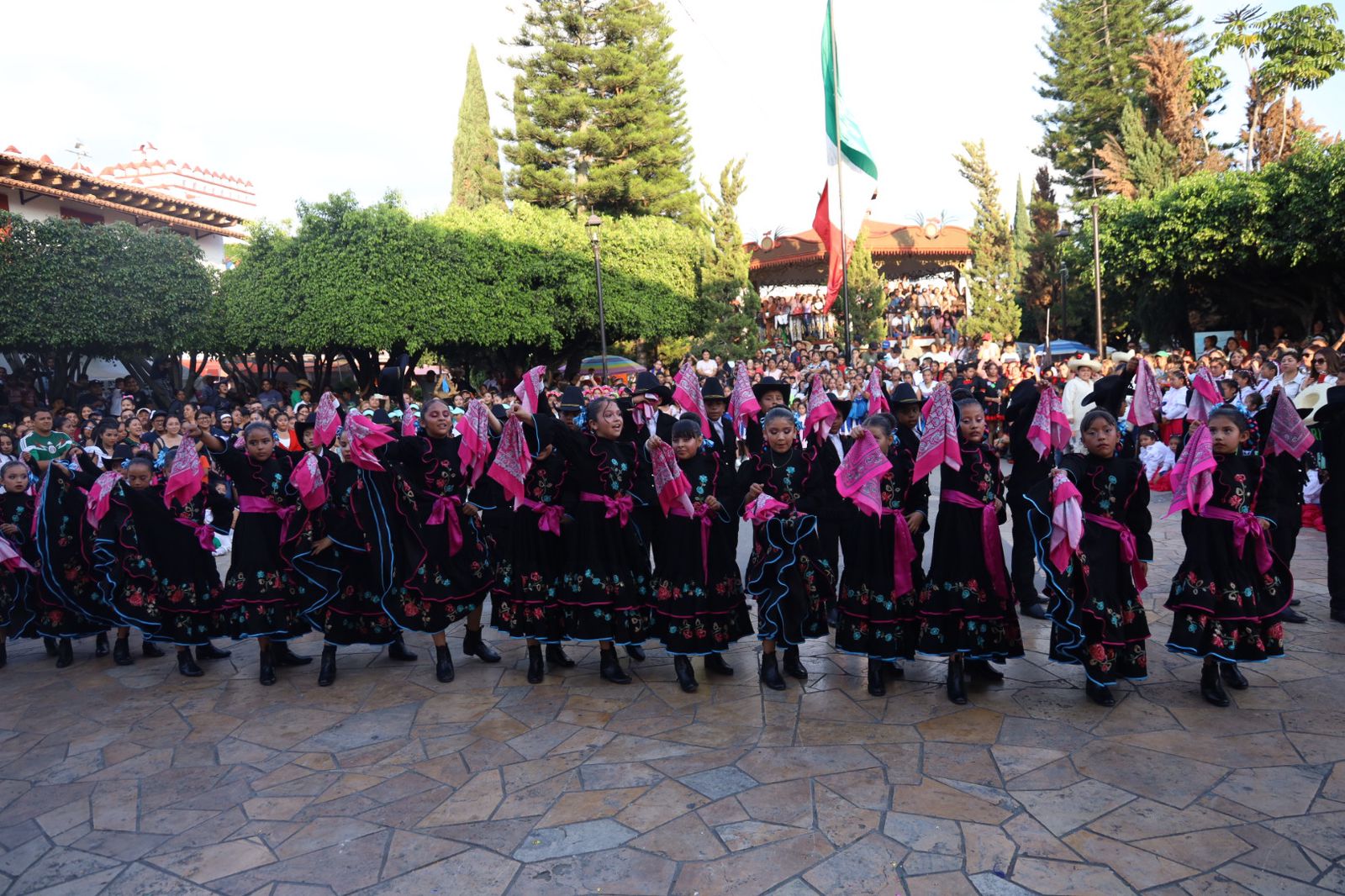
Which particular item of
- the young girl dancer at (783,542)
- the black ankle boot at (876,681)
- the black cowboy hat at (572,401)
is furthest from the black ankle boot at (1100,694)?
the black cowboy hat at (572,401)

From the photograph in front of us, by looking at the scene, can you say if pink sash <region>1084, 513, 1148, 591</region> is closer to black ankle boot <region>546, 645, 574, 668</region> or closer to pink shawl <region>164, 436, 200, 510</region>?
black ankle boot <region>546, 645, 574, 668</region>

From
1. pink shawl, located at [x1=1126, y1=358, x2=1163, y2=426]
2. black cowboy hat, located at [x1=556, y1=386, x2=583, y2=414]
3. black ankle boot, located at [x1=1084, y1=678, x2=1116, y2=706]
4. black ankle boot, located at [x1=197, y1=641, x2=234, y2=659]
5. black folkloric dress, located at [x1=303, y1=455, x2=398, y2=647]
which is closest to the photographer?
black ankle boot, located at [x1=1084, y1=678, x2=1116, y2=706]

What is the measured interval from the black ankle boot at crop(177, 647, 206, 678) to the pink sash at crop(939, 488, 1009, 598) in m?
5.40

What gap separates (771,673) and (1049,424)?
2.55m

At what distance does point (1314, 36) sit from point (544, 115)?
23298 millimetres

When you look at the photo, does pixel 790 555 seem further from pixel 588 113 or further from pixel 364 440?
pixel 588 113

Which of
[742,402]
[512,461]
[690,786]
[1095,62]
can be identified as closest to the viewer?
[690,786]

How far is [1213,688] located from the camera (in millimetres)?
4969

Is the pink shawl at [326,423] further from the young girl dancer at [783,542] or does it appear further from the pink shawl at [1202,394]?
the pink shawl at [1202,394]

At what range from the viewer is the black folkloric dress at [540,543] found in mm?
5789

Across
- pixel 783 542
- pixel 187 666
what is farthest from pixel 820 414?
pixel 187 666

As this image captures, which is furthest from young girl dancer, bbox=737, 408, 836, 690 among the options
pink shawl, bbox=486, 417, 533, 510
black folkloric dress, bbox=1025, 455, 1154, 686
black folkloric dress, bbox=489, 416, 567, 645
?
pink shawl, bbox=486, 417, 533, 510

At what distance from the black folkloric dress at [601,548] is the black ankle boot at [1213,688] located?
330 centimetres

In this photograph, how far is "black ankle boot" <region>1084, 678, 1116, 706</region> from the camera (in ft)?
16.5
